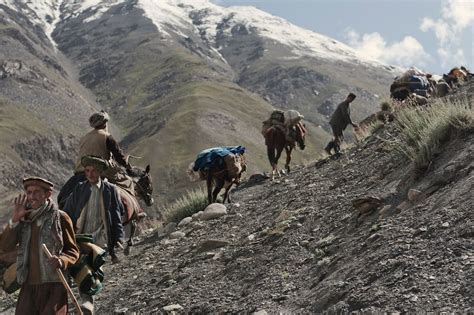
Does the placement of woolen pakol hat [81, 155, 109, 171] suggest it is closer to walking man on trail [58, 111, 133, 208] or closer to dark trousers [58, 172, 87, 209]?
walking man on trail [58, 111, 133, 208]

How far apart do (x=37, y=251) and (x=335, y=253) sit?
3251mm

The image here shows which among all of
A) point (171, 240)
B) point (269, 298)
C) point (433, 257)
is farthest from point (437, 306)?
point (171, 240)

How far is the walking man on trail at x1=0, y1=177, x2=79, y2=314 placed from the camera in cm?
517

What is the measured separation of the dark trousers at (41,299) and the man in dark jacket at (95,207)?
2676 mm

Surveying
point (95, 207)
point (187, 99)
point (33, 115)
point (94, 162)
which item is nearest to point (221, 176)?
point (94, 162)

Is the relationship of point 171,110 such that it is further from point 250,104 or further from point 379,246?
point 379,246

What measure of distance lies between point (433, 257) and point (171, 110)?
12120 cm

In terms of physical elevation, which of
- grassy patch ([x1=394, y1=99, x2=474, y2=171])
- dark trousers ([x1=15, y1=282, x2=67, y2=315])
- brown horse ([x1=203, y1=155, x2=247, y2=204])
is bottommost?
brown horse ([x1=203, y1=155, x2=247, y2=204])

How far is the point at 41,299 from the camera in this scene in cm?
520

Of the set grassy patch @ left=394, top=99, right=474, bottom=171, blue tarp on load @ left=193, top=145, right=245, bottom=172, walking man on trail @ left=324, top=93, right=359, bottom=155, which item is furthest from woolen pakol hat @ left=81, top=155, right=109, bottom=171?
walking man on trail @ left=324, top=93, right=359, bottom=155

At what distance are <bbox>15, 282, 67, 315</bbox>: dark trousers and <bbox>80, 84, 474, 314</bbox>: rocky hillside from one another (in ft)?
6.27

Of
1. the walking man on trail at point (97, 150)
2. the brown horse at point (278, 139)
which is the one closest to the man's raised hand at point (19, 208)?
the walking man on trail at point (97, 150)

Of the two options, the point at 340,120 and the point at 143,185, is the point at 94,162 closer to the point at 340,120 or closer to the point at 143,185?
the point at 143,185

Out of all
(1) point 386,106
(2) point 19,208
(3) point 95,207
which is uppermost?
(1) point 386,106
